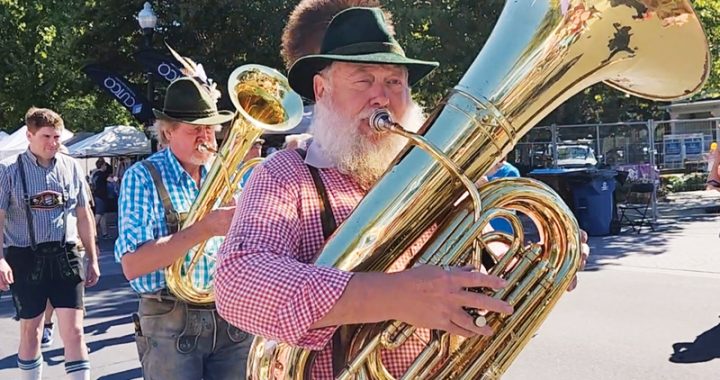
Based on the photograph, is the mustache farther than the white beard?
Yes

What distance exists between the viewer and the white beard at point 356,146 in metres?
1.62

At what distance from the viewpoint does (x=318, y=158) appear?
1672 mm

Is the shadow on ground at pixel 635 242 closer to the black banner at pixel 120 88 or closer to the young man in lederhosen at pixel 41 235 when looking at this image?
the young man in lederhosen at pixel 41 235

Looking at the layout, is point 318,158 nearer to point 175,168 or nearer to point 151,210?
point 151,210

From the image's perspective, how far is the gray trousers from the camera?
2592mm

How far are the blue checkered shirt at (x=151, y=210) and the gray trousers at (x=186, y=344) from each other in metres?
0.11

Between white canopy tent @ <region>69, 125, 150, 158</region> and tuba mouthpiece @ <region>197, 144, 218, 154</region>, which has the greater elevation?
tuba mouthpiece @ <region>197, 144, 218, 154</region>

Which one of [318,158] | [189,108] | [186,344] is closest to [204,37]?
[189,108]

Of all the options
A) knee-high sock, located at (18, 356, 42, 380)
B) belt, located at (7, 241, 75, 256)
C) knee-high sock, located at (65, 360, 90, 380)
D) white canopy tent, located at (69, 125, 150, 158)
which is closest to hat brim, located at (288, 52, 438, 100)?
knee-high sock, located at (65, 360, 90, 380)

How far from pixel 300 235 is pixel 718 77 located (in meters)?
21.8

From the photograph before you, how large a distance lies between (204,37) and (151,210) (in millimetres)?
13607

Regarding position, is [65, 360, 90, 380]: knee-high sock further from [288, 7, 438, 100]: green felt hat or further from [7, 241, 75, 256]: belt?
[288, 7, 438, 100]: green felt hat

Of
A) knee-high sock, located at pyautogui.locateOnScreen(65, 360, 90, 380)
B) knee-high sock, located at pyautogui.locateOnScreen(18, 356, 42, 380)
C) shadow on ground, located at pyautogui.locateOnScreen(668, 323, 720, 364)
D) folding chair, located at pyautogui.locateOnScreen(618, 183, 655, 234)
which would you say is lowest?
folding chair, located at pyautogui.locateOnScreen(618, 183, 655, 234)

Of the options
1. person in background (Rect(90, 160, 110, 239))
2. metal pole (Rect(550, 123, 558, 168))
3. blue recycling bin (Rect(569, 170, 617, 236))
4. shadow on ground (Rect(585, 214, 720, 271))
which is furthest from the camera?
person in background (Rect(90, 160, 110, 239))
